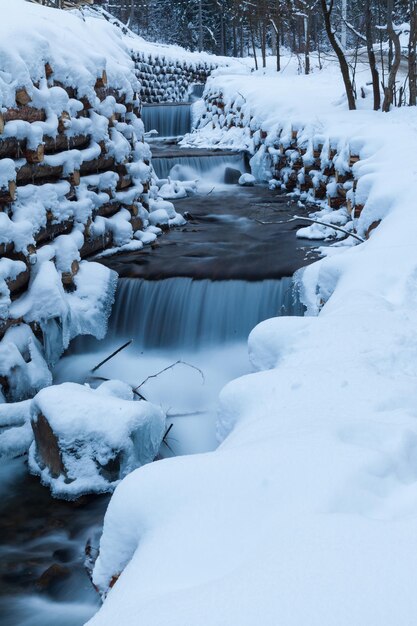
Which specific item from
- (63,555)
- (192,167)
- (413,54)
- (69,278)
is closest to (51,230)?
(69,278)

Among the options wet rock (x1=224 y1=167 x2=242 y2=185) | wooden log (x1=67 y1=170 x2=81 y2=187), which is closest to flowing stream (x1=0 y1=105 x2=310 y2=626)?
wooden log (x1=67 y1=170 x2=81 y2=187)

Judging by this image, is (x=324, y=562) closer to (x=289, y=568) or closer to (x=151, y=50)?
(x=289, y=568)

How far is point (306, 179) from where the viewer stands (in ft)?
33.8

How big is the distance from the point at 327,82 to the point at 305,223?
7.76m

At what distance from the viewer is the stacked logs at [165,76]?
1973 cm

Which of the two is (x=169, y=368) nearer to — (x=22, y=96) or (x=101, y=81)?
(x=22, y=96)

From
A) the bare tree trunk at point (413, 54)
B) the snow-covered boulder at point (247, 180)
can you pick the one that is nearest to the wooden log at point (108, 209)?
the snow-covered boulder at point (247, 180)

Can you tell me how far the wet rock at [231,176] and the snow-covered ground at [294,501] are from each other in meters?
8.62

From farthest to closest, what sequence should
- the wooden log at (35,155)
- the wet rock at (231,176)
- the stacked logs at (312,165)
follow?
the wet rock at (231,176)
the stacked logs at (312,165)
the wooden log at (35,155)

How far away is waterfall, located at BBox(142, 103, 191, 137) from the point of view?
58.5ft

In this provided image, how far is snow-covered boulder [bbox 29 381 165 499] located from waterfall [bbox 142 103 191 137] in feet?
48.0

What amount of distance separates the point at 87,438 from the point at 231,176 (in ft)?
29.1

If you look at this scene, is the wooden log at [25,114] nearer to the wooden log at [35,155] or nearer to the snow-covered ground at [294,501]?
the wooden log at [35,155]

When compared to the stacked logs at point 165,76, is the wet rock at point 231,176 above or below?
below
